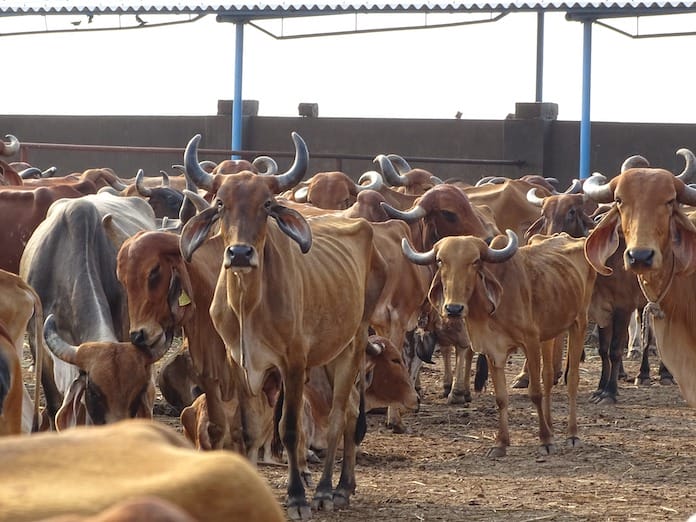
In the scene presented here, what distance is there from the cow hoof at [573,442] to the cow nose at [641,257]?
258cm

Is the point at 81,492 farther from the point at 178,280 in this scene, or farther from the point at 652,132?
the point at 652,132

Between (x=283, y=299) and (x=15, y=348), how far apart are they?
5.78 feet

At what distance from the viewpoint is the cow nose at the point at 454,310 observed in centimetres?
884

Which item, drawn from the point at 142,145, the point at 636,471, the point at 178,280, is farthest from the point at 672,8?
the point at 178,280

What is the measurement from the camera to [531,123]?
21.3m

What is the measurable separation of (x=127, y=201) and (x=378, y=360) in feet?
7.81

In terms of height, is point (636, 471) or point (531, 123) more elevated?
point (531, 123)

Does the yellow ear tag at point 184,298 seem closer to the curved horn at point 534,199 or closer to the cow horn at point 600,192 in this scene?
the cow horn at point 600,192

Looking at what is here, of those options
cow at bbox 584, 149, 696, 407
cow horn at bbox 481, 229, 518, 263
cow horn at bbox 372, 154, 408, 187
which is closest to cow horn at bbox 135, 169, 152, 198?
cow horn at bbox 372, 154, 408, 187

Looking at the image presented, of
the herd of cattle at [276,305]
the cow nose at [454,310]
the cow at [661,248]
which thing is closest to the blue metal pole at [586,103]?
the herd of cattle at [276,305]

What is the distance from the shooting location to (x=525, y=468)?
8703 mm

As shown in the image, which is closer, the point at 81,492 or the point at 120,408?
the point at 81,492

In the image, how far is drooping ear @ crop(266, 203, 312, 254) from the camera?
7176mm

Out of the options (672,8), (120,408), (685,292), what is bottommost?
(120,408)
